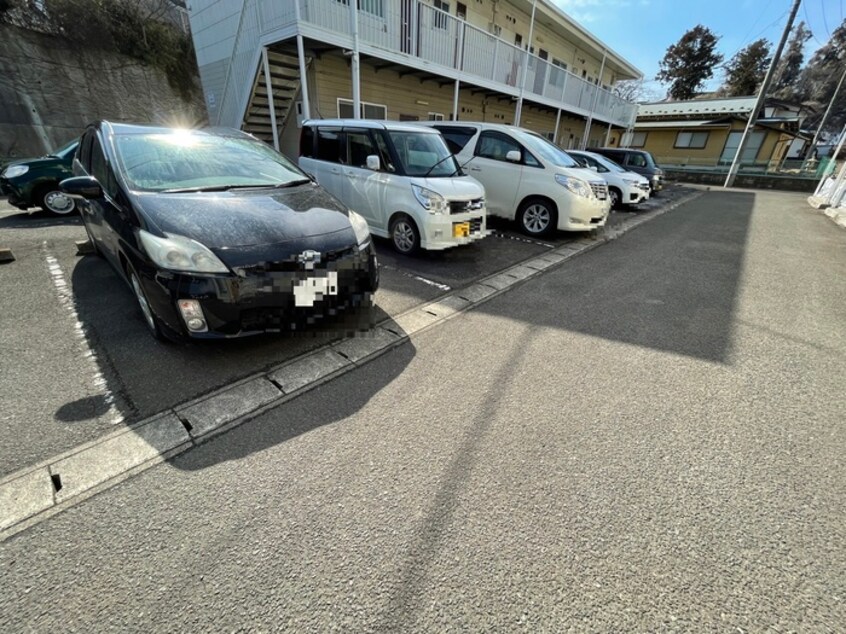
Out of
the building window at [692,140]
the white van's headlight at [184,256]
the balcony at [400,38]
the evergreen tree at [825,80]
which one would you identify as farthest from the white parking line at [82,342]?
the evergreen tree at [825,80]

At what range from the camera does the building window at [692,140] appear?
26234 millimetres

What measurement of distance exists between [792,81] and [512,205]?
60.3m

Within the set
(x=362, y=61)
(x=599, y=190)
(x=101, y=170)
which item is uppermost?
(x=362, y=61)

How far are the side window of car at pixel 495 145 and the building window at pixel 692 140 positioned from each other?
2901 centimetres

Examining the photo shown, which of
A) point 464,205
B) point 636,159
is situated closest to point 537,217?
point 464,205

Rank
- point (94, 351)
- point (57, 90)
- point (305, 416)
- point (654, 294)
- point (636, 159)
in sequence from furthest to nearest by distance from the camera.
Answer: point (636, 159) < point (57, 90) < point (654, 294) < point (94, 351) < point (305, 416)

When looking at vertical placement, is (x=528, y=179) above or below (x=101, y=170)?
below

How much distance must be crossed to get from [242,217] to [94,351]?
151cm

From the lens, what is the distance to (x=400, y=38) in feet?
27.5

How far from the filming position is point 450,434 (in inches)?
83.2

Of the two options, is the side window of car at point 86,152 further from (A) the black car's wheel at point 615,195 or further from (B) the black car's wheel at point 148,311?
(A) the black car's wheel at point 615,195

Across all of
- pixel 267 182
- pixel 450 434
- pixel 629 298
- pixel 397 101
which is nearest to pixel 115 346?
pixel 267 182

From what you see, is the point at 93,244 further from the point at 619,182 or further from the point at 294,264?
the point at 619,182

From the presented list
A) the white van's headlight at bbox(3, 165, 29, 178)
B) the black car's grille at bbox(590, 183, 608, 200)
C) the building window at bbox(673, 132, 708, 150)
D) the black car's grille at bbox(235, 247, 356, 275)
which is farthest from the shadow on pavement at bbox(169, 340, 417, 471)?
the building window at bbox(673, 132, 708, 150)
